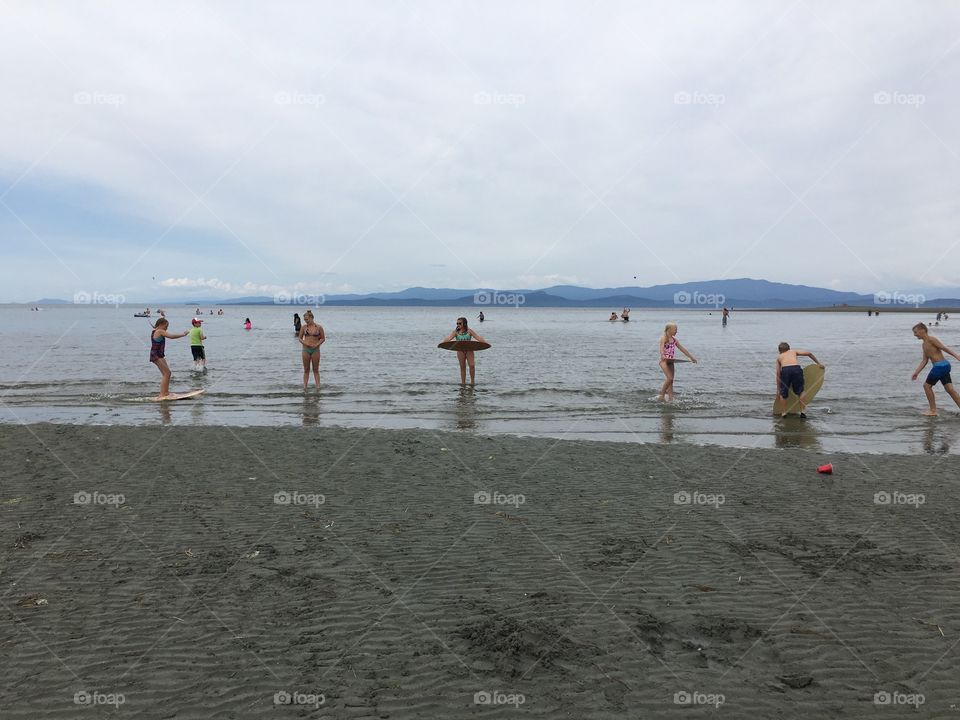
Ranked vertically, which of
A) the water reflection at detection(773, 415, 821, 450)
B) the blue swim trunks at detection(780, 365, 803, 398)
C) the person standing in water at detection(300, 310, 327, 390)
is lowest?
the water reflection at detection(773, 415, 821, 450)

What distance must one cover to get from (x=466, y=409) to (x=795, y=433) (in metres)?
7.80

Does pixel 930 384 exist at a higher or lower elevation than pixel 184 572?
higher

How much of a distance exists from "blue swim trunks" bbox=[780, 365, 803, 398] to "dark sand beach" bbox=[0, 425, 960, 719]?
236 inches

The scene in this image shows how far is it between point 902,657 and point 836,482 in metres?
4.86

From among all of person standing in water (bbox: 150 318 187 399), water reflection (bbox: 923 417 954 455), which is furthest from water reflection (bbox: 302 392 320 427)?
water reflection (bbox: 923 417 954 455)

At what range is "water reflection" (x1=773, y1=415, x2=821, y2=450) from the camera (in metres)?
11.7

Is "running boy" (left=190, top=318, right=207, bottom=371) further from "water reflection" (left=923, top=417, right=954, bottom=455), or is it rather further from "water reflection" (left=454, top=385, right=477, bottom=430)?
"water reflection" (left=923, top=417, right=954, bottom=455)

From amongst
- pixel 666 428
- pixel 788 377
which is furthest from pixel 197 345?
pixel 788 377

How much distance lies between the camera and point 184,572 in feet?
17.8

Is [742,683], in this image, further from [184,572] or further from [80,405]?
[80,405]

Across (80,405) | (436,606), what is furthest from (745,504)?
(80,405)

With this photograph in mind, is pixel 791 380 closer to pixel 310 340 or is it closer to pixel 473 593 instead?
pixel 473 593

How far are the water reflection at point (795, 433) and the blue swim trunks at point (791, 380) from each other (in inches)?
25.9

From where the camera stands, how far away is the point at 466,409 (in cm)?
1592
